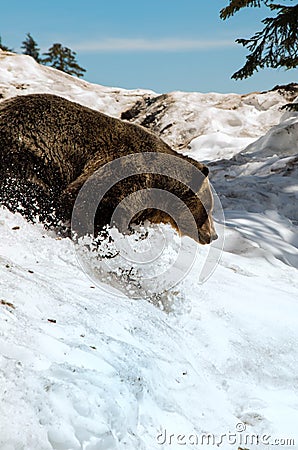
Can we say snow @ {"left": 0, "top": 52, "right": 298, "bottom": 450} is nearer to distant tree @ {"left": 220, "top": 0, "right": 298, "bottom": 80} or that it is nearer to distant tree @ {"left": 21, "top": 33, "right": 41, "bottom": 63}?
A: distant tree @ {"left": 220, "top": 0, "right": 298, "bottom": 80}

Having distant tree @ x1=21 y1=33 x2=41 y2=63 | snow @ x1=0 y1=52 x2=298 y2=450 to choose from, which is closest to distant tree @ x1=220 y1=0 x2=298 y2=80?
snow @ x1=0 y1=52 x2=298 y2=450

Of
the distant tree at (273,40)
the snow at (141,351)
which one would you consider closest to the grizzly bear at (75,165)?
the snow at (141,351)

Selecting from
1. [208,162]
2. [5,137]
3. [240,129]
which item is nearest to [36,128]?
[5,137]

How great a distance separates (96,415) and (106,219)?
82.6 inches

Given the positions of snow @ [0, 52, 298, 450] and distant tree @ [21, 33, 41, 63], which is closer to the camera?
snow @ [0, 52, 298, 450]

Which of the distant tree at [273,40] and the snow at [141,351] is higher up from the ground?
the distant tree at [273,40]

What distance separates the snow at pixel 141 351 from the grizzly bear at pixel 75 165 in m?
0.21

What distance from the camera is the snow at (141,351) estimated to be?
158cm

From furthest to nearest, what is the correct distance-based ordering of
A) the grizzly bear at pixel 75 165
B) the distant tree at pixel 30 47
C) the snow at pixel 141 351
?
1. the distant tree at pixel 30 47
2. the grizzly bear at pixel 75 165
3. the snow at pixel 141 351

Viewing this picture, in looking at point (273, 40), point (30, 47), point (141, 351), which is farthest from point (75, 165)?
point (30, 47)

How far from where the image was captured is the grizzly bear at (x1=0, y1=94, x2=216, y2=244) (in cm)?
361

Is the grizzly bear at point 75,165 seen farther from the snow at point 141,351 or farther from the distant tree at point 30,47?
the distant tree at point 30,47

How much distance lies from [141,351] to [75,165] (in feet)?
6.70

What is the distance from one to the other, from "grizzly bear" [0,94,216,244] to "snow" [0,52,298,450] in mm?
210
